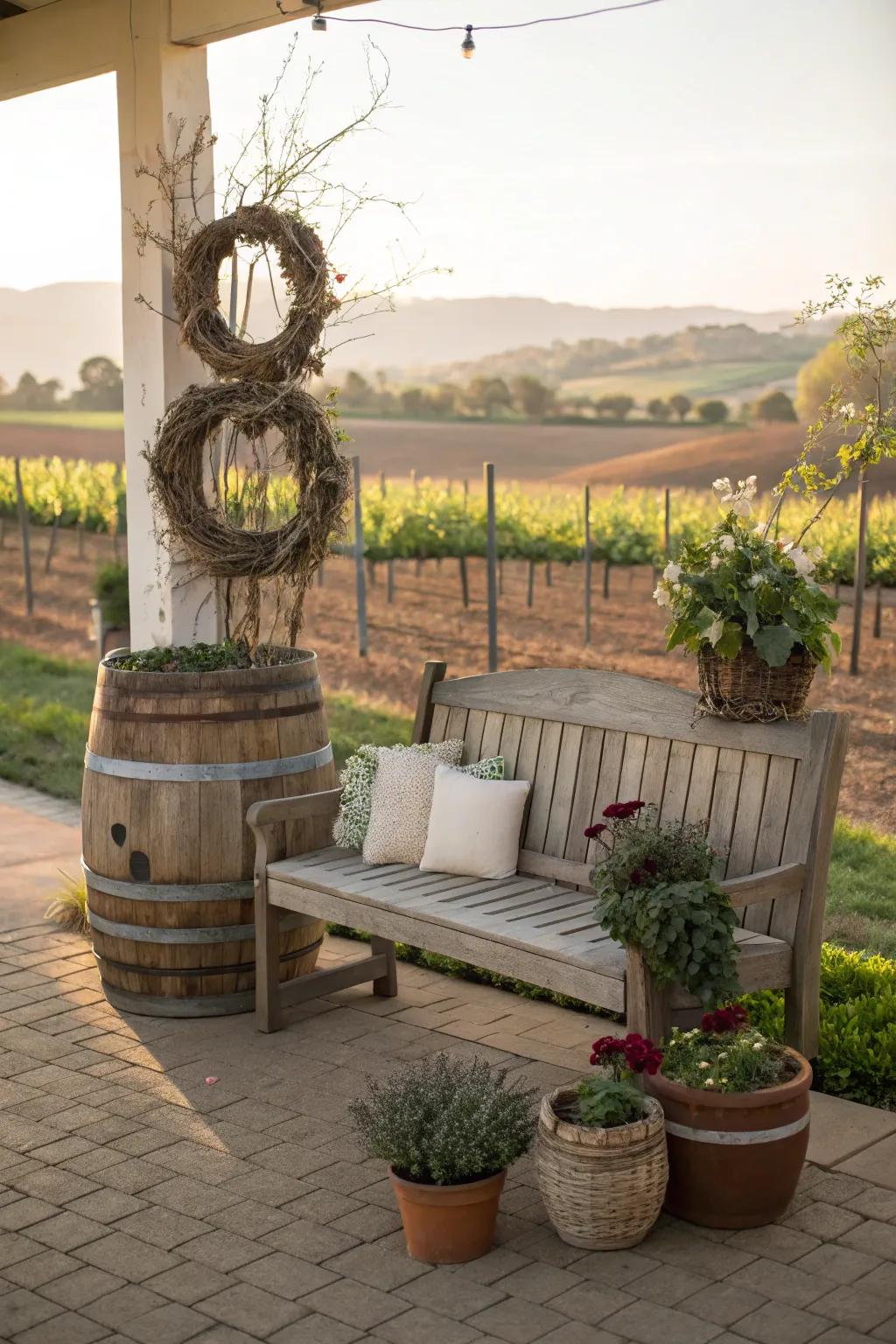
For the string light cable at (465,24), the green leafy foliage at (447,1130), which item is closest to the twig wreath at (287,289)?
the string light cable at (465,24)

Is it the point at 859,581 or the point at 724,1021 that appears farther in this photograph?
the point at 859,581

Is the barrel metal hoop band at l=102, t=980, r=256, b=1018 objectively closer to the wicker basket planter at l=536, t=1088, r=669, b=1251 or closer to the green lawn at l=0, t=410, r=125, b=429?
the wicker basket planter at l=536, t=1088, r=669, b=1251

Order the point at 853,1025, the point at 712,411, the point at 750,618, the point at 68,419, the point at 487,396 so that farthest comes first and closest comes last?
the point at 68,419
the point at 487,396
the point at 712,411
the point at 853,1025
the point at 750,618

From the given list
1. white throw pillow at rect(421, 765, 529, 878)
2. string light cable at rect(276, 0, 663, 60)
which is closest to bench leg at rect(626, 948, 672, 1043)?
white throw pillow at rect(421, 765, 529, 878)

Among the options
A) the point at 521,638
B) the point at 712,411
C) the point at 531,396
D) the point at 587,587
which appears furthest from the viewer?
the point at 531,396

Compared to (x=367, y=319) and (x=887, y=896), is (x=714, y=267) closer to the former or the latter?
(x=367, y=319)

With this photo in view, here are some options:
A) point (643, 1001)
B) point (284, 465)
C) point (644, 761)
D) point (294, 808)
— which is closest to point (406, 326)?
point (284, 465)

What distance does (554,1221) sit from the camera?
2803 mm

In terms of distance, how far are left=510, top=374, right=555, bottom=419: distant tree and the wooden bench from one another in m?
8.22

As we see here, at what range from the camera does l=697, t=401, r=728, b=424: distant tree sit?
32.9ft

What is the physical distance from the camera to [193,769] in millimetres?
3912

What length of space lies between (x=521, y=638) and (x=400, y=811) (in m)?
6.78

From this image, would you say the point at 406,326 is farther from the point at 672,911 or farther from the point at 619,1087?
the point at 619,1087

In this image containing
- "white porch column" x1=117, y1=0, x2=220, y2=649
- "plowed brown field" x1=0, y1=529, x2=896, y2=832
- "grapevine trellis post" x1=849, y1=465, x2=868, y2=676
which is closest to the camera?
"white porch column" x1=117, y1=0, x2=220, y2=649
